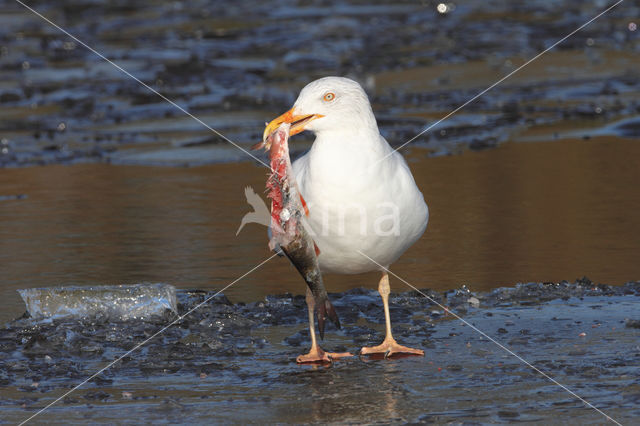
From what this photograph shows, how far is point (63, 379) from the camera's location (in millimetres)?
5523

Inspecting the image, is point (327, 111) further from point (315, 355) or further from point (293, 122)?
point (315, 355)

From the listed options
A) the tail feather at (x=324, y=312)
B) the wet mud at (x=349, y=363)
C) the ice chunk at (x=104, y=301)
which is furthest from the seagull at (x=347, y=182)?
the ice chunk at (x=104, y=301)

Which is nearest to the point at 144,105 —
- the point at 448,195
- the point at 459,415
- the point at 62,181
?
the point at 62,181

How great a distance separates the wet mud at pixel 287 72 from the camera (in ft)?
45.3

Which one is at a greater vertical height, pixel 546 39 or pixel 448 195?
pixel 546 39

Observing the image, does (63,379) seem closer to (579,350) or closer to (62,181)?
(579,350)

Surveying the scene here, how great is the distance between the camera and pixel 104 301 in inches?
266

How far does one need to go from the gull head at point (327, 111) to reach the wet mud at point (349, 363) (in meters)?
1.26

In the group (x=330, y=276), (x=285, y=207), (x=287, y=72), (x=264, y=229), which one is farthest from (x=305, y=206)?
(x=287, y=72)

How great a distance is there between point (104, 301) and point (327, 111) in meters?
1.96

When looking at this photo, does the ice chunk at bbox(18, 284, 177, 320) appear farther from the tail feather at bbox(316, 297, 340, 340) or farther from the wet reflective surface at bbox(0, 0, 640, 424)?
the tail feather at bbox(316, 297, 340, 340)

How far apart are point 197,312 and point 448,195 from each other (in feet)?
12.7

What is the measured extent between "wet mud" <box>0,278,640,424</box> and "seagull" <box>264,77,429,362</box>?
0.36 m

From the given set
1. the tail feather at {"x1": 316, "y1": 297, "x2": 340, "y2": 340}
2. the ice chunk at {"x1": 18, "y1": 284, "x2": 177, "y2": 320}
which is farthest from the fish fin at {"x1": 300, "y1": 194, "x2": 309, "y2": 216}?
the ice chunk at {"x1": 18, "y1": 284, "x2": 177, "y2": 320}
